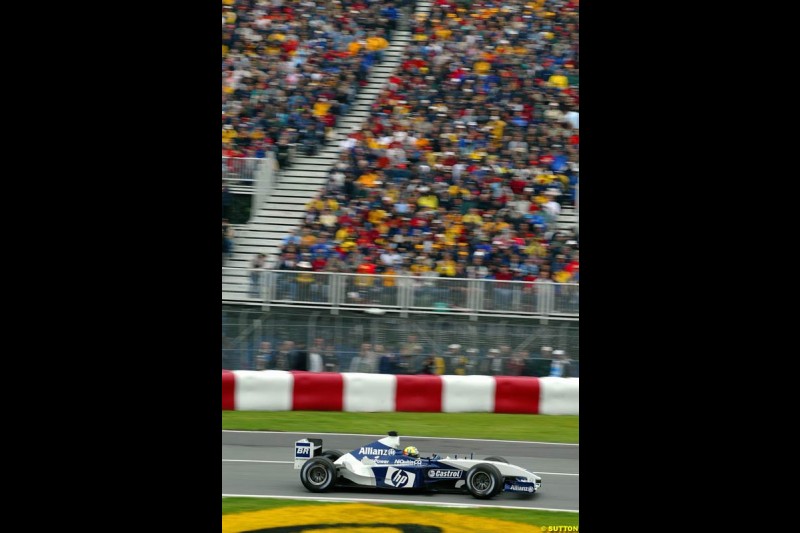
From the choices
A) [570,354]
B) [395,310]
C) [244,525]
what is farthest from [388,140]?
[244,525]

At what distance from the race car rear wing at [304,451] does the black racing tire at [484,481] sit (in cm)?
156

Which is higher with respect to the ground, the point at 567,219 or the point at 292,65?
the point at 292,65

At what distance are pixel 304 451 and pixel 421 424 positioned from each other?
8.55 feet

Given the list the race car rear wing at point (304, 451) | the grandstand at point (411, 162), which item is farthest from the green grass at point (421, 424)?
the race car rear wing at point (304, 451)

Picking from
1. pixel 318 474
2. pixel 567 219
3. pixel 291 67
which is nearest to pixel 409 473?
pixel 318 474

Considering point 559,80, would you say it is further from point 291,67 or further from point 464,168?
point 291,67

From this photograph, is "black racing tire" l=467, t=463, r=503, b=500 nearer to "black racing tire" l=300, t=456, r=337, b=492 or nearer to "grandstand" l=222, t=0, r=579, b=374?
"black racing tire" l=300, t=456, r=337, b=492

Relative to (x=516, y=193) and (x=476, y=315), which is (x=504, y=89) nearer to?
(x=516, y=193)

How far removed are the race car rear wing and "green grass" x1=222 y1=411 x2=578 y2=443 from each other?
1.89 m

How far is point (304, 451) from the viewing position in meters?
8.86

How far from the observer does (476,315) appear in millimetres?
12117

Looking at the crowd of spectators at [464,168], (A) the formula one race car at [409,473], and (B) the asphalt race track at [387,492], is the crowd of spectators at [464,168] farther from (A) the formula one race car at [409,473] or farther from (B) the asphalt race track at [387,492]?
(A) the formula one race car at [409,473]

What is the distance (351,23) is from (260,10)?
169 cm

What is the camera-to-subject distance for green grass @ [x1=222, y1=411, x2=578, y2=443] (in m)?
10.9
